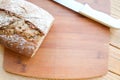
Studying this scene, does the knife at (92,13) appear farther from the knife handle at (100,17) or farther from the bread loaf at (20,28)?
the bread loaf at (20,28)

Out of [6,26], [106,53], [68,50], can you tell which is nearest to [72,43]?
[68,50]

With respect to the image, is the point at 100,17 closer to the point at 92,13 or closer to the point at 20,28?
the point at 92,13

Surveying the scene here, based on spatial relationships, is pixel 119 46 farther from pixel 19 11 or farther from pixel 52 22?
pixel 19 11

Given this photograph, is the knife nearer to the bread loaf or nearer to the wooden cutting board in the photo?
the wooden cutting board

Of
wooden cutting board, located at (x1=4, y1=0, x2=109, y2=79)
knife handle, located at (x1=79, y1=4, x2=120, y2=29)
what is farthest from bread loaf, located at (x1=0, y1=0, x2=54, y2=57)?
knife handle, located at (x1=79, y1=4, x2=120, y2=29)

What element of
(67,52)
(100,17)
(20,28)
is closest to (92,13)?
(100,17)

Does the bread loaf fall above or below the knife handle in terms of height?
below
